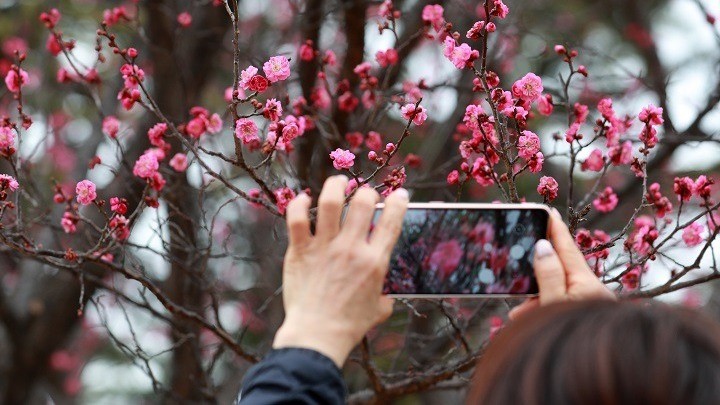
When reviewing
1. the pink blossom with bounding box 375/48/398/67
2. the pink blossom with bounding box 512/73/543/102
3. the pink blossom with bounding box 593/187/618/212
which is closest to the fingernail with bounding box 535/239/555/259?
the pink blossom with bounding box 512/73/543/102

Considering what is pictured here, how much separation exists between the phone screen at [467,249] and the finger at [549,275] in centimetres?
13

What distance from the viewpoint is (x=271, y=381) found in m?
1.23

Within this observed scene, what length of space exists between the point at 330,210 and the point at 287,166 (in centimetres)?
249

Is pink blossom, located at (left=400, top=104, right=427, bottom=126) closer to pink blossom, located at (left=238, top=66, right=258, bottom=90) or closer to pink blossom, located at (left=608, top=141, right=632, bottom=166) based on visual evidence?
pink blossom, located at (left=238, top=66, right=258, bottom=90)

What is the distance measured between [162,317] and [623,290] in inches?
74.9

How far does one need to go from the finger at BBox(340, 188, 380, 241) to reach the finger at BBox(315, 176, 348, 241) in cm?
2

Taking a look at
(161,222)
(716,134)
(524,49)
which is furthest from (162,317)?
(524,49)

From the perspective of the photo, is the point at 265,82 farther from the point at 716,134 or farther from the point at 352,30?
the point at 716,134

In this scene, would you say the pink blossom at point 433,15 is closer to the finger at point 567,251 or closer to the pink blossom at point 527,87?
the pink blossom at point 527,87

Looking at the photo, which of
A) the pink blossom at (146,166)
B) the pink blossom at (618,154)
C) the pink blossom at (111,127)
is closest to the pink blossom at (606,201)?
the pink blossom at (618,154)

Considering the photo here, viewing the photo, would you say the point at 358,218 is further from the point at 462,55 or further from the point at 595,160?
the point at 595,160

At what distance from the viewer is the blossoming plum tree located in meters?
2.78

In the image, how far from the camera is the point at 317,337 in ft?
4.16

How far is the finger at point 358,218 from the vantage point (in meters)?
1.31
